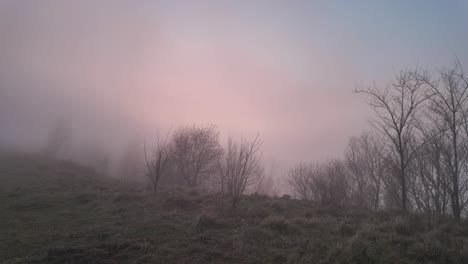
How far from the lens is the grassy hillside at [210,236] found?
24.6 ft

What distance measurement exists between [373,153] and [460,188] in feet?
49.5

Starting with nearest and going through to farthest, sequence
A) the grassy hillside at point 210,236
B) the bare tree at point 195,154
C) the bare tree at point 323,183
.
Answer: the grassy hillside at point 210,236, the bare tree at point 323,183, the bare tree at point 195,154

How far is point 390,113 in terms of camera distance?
1508 centimetres

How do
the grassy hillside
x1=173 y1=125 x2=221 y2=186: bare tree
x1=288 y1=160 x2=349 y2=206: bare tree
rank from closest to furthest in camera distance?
the grassy hillside
x1=288 y1=160 x2=349 y2=206: bare tree
x1=173 y1=125 x2=221 y2=186: bare tree

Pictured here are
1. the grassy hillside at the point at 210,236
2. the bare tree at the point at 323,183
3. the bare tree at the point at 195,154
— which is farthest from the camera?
the bare tree at the point at 195,154

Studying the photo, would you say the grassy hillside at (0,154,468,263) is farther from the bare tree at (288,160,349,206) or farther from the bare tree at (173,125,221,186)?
the bare tree at (173,125,221,186)

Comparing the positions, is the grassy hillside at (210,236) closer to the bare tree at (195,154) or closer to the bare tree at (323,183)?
the bare tree at (323,183)

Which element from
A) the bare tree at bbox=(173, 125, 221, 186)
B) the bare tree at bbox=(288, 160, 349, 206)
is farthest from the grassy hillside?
the bare tree at bbox=(173, 125, 221, 186)

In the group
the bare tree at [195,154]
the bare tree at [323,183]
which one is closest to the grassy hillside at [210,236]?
→ the bare tree at [323,183]

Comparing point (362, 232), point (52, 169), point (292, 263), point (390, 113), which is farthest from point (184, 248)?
point (52, 169)

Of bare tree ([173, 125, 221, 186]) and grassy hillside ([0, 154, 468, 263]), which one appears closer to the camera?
grassy hillside ([0, 154, 468, 263])

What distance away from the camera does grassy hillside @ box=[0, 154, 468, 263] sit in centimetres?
751

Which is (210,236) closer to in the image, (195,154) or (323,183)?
(323,183)

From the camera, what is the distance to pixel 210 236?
930 cm
